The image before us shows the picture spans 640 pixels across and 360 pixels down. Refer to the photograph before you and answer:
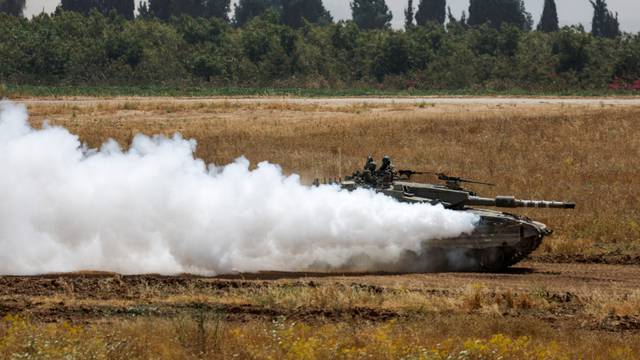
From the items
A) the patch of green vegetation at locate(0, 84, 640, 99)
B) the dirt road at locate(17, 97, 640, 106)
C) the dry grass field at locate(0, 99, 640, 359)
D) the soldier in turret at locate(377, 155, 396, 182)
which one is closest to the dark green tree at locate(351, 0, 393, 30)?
the patch of green vegetation at locate(0, 84, 640, 99)

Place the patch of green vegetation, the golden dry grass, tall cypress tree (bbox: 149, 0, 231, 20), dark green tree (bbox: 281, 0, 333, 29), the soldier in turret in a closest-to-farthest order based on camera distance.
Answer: the soldier in turret → the golden dry grass → the patch of green vegetation → dark green tree (bbox: 281, 0, 333, 29) → tall cypress tree (bbox: 149, 0, 231, 20)

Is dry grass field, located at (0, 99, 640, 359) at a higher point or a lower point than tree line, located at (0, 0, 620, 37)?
lower

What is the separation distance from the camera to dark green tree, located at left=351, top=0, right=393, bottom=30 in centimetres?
17062

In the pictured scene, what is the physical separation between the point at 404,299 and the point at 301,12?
457 feet

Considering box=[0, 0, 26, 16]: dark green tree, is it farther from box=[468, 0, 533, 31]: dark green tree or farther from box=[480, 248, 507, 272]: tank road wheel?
box=[480, 248, 507, 272]: tank road wheel

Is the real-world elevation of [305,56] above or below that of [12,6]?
below

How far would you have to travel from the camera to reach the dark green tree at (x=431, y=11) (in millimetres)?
171875

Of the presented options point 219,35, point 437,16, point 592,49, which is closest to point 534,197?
point 592,49

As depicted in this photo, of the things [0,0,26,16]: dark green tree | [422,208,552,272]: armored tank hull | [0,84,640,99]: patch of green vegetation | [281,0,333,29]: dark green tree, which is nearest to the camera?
[422,208,552,272]: armored tank hull

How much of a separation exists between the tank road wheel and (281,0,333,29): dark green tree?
125 m

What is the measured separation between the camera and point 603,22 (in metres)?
162

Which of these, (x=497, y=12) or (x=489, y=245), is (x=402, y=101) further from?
(x=497, y=12)

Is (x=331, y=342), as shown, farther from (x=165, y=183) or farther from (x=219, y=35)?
(x=219, y=35)

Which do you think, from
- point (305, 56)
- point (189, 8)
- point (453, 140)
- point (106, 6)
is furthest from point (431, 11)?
point (453, 140)
